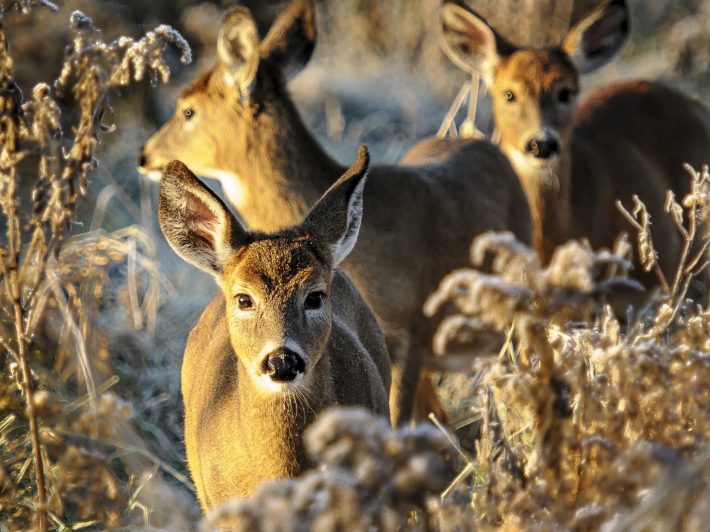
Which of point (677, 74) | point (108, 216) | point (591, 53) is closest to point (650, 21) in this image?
point (677, 74)

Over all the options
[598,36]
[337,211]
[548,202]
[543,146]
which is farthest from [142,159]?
[598,36]

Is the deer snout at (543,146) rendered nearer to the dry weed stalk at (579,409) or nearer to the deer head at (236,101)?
the deer head at (236,101)

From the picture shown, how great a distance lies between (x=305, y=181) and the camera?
20.1 feet

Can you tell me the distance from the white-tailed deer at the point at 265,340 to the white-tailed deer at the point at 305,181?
137 centimetres

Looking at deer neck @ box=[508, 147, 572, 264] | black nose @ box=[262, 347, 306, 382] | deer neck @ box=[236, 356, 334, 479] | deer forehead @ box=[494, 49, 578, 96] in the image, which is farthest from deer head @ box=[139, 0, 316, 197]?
black nose @ box=[262, 347, 306, 382]

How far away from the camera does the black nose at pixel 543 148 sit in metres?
6.80

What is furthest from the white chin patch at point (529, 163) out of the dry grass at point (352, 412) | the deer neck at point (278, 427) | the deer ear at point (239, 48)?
the deer neck at point (278, 427)

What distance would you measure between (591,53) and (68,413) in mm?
4158

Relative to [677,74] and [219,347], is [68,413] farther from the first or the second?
[677,74]

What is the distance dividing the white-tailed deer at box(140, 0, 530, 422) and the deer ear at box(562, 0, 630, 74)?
4.82 feet

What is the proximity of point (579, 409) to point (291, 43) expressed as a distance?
3.29 meters

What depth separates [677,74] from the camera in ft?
38.4

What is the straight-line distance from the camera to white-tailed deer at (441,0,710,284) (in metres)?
6.89

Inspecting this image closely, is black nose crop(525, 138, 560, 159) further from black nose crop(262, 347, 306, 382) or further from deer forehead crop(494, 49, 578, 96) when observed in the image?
black nose crop(262, 347, 306, 382)
